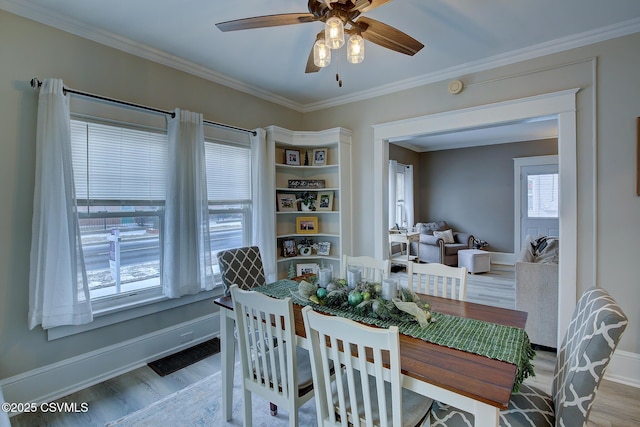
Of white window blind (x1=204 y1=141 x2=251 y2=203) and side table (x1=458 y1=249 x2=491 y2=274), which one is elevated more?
white window blind (x1=204 y1=141 x2=251 y2=203)

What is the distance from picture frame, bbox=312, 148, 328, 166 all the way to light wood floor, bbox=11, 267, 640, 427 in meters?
2.43

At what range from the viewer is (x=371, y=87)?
11.4 feet

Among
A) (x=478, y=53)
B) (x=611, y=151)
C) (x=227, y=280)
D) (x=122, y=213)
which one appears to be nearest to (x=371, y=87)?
(x=478, y=53)

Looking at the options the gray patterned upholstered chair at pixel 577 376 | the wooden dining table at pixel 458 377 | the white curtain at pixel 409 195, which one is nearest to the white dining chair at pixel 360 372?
the wooden dining table at pixel 458 377

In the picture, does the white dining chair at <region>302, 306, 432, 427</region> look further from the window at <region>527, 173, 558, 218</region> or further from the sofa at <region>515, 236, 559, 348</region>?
the window at <region>527, 173, 558, 218</region>

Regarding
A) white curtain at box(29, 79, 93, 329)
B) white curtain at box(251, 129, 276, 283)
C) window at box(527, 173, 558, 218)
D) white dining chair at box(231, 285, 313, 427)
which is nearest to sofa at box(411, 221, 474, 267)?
window at box(527, 173, 558, 218)

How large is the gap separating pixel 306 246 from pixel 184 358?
5.93 ft

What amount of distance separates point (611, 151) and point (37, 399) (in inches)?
180

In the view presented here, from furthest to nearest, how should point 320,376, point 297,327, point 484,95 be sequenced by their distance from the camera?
point 484,95
point 297,327
point 320,376

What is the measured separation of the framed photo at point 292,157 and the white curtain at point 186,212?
118 centimetres

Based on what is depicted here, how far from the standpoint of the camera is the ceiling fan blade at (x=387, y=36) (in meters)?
1.62

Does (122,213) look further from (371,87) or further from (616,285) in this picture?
(616,285)

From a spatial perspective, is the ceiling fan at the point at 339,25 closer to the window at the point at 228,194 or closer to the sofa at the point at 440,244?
the window at the point at 228,194

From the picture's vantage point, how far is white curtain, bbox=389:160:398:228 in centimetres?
659
